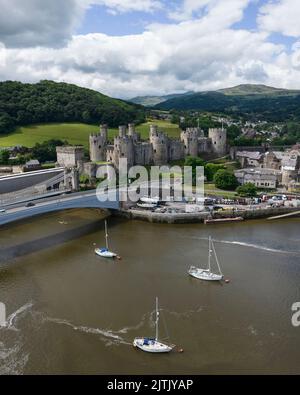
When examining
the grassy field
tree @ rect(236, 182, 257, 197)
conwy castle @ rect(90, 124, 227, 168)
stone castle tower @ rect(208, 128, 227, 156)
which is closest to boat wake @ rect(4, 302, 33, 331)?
tree @ rect(236, 182, 257, 197)

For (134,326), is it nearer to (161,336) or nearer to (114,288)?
(161,336)

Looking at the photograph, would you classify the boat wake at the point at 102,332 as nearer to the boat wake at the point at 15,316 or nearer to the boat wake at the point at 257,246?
the boat wake at the point at 15,316

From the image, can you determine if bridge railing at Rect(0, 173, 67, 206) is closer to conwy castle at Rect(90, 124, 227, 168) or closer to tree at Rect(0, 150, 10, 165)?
conwy castle at Rect(90, 124, 227, 168)

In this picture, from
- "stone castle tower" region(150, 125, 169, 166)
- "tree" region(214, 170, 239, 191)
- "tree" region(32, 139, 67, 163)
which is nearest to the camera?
"tree" region(214, 170, 239, 191)

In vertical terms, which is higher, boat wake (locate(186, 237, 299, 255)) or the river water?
boat wake (locate(186, 237, 299, 255))

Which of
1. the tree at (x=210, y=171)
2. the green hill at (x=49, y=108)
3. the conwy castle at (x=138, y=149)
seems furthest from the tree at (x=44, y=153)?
the tree at (x=210, y=171)

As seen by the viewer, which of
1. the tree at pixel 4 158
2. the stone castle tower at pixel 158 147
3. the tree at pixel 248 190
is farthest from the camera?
the stone castle tower at pixel 158 147

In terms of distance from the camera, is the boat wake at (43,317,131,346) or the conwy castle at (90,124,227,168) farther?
the conwy castle at (90,124,227,168)

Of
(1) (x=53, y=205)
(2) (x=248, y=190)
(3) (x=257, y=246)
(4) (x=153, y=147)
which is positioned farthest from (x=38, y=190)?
(3) (x=257, y=246)
